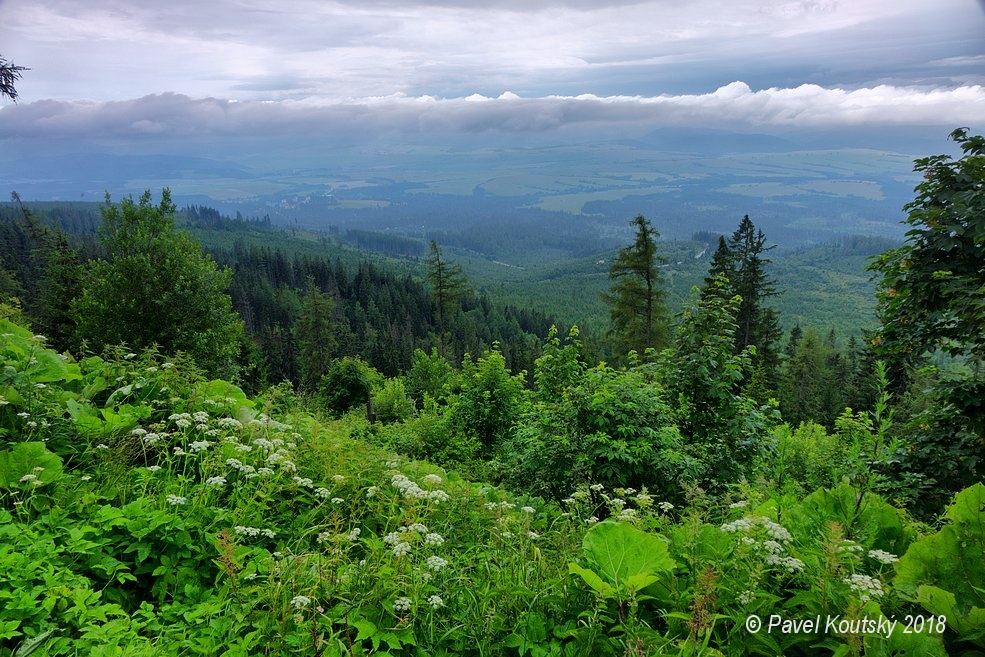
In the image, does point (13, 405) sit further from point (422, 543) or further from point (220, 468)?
point (422, 543)

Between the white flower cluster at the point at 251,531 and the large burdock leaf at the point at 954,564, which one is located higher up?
the large burdock leaf at the point at 954,564

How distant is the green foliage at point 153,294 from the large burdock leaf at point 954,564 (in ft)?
69.6

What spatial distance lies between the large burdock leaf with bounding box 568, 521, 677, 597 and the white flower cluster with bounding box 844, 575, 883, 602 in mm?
891

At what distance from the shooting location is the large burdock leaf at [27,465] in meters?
3.94

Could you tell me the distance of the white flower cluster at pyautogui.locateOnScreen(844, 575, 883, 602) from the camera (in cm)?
267

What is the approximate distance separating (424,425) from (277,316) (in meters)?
113

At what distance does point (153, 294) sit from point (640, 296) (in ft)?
77.0

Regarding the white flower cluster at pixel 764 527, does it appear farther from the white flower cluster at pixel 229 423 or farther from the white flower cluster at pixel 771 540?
the white flower cluster at pixel 229 423

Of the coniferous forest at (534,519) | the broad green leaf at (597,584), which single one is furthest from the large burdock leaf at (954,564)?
the broad green leaf at (597,584)

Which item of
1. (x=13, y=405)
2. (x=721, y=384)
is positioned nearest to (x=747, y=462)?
(x=721, y=384)

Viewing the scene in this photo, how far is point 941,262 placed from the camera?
7062mm

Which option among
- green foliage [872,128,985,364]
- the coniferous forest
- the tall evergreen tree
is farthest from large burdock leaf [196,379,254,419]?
the tall evergreen tree

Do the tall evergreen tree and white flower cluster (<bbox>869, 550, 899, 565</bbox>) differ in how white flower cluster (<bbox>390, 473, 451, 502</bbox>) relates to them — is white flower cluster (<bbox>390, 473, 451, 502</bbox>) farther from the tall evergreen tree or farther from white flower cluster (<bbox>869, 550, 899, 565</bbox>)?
the tall evergreen tree

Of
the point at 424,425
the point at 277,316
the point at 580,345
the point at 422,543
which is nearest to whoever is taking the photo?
the point at 422,543
